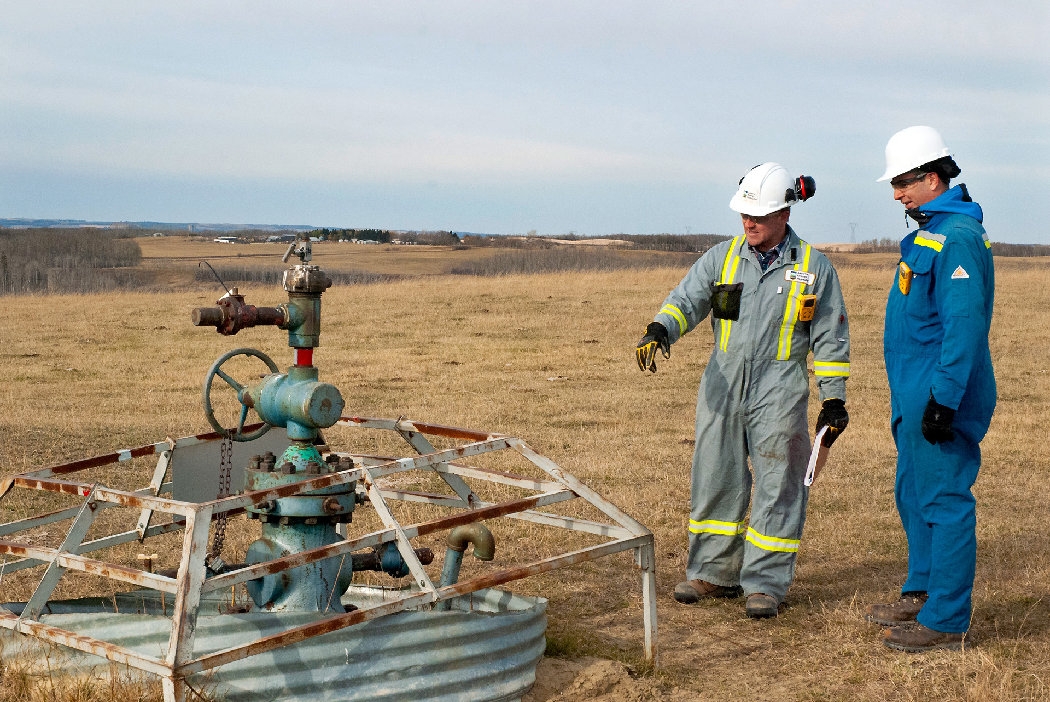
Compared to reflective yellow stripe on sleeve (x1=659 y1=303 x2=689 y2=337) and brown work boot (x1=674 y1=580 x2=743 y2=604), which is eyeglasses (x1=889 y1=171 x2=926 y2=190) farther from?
brown work boot (x1=674 y1=580 x2=743 y2=604)

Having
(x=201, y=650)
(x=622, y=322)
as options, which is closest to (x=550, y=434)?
(x=201, y=650)

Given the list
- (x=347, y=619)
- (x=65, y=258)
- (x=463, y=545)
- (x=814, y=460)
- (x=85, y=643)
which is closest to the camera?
(x=85, y=643)

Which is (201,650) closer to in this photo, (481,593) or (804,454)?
(481,593)

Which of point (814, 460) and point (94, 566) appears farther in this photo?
point (814, 460)

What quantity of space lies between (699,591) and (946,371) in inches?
69.2

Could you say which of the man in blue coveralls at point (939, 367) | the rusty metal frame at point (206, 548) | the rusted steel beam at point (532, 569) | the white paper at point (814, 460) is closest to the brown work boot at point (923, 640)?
the man in blue coveralls at point (939, 367)

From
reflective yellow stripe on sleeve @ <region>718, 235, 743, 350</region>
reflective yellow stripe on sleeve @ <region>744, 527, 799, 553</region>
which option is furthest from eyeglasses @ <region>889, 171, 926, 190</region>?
reflective yellow stripe on sleeve @ <region>744, 527, 799, 553</region>

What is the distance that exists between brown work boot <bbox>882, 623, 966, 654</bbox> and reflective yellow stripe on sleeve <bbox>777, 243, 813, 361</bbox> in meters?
1.32

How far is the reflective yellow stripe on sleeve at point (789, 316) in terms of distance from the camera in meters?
5.32

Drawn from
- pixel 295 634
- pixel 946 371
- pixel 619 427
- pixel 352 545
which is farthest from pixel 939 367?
pixel 619 427

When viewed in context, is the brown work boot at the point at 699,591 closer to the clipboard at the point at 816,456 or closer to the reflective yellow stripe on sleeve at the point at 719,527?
the reflective yellow stripe on sleeve at the point at 719,527

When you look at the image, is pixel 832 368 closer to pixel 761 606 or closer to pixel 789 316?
pixel 789 316

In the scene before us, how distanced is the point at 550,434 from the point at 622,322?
8991 millimetres

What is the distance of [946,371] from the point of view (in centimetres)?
454
